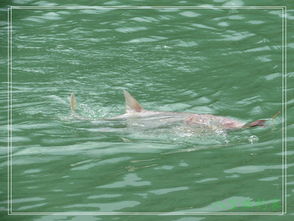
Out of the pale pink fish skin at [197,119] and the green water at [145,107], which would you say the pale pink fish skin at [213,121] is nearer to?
the pale pink fish skin at [197,119]

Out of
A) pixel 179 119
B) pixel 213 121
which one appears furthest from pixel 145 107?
pixel 213 121

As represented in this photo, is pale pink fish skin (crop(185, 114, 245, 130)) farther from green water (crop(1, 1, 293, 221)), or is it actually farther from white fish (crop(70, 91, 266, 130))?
green water (crop(1, 1, 293, 221))

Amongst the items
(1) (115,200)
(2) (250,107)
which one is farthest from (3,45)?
(1) (115,200)

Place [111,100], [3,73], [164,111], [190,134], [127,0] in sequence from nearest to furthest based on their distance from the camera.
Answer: [190,134], [164,111], [111,100], [3,73], [127,0]

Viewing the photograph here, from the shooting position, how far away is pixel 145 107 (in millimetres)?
9031

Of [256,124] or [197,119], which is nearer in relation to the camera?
[256,124]

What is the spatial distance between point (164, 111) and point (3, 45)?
150 inches

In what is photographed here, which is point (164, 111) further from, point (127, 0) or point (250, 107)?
point (127, 0)

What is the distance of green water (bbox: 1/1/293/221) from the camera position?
669 centimetres

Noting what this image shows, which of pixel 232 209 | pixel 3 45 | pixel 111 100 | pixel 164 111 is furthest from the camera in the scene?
pixel 3 45

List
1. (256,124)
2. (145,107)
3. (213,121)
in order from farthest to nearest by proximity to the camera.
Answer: (145,107) → (213,121) → (256,124)

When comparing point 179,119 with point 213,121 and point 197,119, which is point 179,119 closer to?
point 197,119

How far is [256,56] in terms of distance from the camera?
1061 cm

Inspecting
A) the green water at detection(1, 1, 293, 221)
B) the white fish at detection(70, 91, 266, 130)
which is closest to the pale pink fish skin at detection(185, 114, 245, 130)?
the white fish at detection(70, 91, 266, 130)
